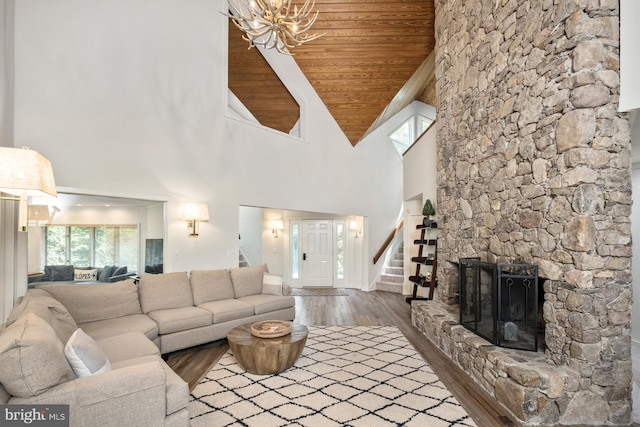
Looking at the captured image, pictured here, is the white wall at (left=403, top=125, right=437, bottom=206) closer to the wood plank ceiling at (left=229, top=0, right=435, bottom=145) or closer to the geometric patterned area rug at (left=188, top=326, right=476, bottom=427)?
the wood plank ceiling at (left=229, top=0, right=435, bottom=145)

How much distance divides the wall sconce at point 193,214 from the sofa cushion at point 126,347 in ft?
7.56

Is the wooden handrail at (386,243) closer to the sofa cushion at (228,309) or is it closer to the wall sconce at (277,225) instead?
the wall sconce at (277,225)

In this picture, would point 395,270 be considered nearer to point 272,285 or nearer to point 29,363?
point 272,285

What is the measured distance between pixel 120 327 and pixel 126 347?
28.6 inches

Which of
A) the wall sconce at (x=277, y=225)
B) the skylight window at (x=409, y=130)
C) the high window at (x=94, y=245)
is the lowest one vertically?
the high window at (x=94, y=245)

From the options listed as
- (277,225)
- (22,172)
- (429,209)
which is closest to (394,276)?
(429,209)

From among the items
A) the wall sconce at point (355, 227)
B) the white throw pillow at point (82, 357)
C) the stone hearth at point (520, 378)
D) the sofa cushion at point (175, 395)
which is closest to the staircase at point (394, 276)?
the wall sconce at point (355, 227)

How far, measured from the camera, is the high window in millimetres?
4566

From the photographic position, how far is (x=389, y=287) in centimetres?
862

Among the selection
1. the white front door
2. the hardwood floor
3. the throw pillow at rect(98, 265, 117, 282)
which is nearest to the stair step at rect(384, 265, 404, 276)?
the hardwood floor

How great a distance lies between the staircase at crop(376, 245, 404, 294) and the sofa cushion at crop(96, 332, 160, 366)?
20.6 ft

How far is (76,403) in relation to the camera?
6.36ft

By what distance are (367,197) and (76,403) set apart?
760 cm

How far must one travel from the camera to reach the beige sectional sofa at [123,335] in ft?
6.12
